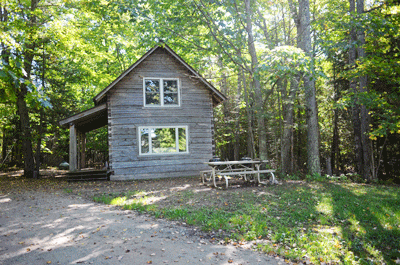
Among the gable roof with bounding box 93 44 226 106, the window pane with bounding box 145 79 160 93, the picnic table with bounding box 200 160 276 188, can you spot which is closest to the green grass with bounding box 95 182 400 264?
the picnic table with bounding box 200 160 276 188

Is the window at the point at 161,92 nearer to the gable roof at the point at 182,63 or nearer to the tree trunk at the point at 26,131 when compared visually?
the gable roof at the point at 182,63

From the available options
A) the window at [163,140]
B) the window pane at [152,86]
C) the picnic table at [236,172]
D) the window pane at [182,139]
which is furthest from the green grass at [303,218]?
the window pane at [152,86]

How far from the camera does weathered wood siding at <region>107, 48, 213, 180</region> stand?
15.3 metres

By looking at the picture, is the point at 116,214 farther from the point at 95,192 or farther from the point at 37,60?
the point at 37,60

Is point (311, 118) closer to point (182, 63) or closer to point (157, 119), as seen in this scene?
point (182, 63)

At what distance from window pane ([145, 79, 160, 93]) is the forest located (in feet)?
7.28

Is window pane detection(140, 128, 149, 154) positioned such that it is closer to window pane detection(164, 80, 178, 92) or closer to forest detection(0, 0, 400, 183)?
window pane detection(164, 80, 178, 92)

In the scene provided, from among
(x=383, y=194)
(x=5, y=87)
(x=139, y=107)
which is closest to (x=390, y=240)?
(x=383, y=194)

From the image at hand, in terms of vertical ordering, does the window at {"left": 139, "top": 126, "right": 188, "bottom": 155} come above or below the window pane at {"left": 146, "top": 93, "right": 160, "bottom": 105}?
below

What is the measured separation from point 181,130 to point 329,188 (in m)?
8.64

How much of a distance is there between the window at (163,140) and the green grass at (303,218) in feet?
18.8

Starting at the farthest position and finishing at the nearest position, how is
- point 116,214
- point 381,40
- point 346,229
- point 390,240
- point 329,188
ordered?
point 381,40 < point 329,188 < point 116,214 < point 346,229 < point 390,240

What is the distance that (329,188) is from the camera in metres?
10.8

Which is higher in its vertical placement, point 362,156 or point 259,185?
point 362,156
